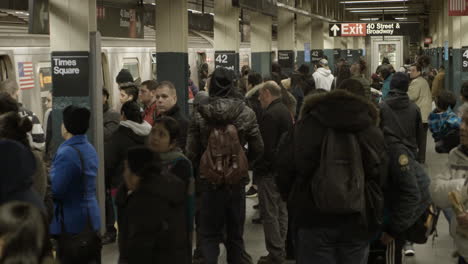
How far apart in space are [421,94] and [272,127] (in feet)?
18.0

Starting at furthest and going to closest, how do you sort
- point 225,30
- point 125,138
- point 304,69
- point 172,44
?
1. point 225,30
2. point 304,69
3. point 172,44
4. point 125,138

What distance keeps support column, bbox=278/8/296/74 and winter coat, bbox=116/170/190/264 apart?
55.1 ft

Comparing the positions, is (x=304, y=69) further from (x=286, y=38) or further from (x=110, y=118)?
(x=286, y=38)

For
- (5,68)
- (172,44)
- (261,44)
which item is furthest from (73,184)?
(261,44)

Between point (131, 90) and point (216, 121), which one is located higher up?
point (131, 90)

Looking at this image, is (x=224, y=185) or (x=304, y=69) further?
(x=304, y=69)

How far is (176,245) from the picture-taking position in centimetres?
440

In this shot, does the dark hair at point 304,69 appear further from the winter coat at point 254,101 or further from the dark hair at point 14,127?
the dark hair at point 14,127

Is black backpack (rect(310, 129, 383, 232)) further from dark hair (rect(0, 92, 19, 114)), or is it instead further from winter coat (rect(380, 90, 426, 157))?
→ dark hair (rect(0, 92, 19, 114))

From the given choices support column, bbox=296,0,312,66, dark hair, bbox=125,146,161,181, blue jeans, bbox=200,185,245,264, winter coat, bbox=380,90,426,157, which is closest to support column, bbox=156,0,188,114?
winter coat, bbox=380,90,426,157

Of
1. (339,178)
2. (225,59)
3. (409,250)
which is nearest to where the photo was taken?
(339,178)

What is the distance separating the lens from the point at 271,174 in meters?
7.08

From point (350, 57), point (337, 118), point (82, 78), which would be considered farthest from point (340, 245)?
point (350, 57)

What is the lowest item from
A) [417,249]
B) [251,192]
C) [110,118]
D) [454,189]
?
[417,249]
